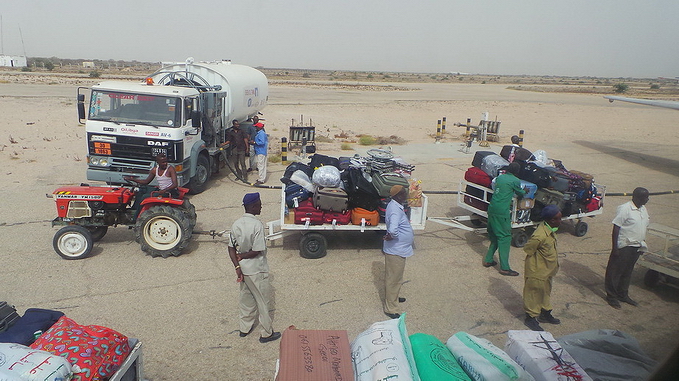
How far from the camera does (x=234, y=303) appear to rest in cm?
648

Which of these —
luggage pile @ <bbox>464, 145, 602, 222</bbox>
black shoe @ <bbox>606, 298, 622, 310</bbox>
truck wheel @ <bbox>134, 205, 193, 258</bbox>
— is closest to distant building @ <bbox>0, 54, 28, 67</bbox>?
truck wheel @ <bbox>134, 205, 193, 258</bbox>

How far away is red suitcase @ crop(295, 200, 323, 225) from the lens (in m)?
8.01

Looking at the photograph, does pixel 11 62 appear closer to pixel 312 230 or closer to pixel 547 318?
pixel 312 230

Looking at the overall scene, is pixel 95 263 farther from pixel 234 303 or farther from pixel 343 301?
pixel 343 301

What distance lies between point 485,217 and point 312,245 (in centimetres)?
378

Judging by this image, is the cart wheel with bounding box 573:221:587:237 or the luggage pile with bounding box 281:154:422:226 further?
the cart wheel with bounding box 573:221:587:237

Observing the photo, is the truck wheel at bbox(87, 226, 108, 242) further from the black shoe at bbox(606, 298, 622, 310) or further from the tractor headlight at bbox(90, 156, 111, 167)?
the black shoe at bbox(606, 298, 622, 310)

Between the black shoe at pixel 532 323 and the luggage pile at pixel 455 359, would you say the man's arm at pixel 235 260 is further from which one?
the black shoe at pixel 532 323

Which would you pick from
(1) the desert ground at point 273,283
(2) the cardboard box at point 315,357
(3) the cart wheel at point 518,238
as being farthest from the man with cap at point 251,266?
(3) the cart wheel at point 518,238

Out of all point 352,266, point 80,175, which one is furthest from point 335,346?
point 80,175

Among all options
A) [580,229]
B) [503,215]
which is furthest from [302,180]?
[580,229]

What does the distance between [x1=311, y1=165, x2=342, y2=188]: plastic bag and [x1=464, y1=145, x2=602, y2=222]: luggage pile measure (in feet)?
10.3

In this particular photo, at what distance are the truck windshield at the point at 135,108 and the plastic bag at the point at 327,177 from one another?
4351mm

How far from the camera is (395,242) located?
19.7ft
